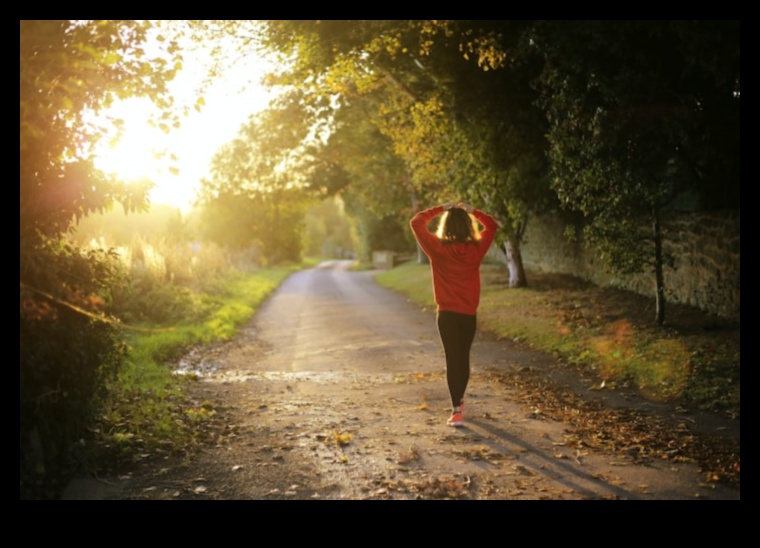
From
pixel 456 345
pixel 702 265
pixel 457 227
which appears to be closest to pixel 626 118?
pixel 702 265

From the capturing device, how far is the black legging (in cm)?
800

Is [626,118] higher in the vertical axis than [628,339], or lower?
higher

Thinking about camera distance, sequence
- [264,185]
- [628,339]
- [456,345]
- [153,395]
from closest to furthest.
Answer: [456,345] → [153,395] → [628,339] → [264,185]

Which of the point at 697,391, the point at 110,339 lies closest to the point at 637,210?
the point at 697,391

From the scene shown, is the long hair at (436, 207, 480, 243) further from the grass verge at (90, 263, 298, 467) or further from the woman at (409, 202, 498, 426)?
the grass verge at (90, 263, 298, 467)

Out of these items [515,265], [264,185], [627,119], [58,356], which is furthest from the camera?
[264,185]

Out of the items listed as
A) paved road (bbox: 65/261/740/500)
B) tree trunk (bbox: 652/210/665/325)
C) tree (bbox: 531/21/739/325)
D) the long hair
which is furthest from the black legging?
tree trunk (bbox: 652/210/665/325)

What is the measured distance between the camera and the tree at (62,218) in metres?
5.30

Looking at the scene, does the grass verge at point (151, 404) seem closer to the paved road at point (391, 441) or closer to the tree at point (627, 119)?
the paved road at point (391, 441)

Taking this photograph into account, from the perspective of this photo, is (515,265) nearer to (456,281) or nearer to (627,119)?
(627,119)

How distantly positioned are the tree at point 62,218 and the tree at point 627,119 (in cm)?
797

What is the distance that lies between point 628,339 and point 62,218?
938cm

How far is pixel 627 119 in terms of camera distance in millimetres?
11891
